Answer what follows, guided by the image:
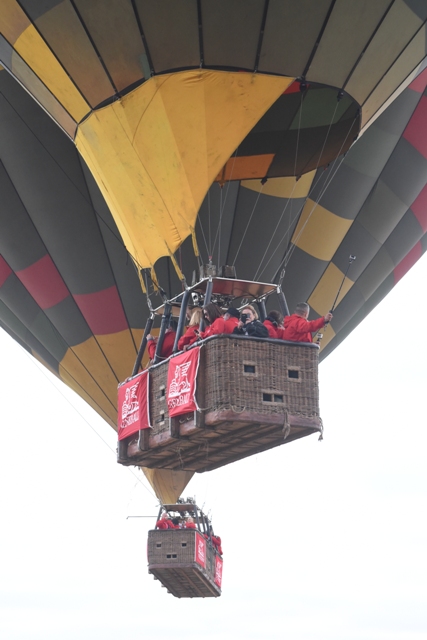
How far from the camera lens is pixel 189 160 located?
8977 millimetres

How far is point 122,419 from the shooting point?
8961 mm

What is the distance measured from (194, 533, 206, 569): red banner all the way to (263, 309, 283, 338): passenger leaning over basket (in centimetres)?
260

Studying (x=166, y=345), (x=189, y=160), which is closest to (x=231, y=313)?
(x=166, y=345)

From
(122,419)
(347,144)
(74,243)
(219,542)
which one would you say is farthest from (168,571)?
(347,144)

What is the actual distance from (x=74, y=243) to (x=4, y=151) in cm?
97

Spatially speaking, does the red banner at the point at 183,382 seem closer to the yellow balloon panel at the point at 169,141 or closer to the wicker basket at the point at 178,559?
the yellow balloon panel at the point at 169,141

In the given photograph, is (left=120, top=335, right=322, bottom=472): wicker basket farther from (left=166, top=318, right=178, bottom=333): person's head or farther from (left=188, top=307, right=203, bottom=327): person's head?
(left=166, top=318, right=178, bottom=333): person's head

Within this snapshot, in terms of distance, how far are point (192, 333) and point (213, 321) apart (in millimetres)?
159

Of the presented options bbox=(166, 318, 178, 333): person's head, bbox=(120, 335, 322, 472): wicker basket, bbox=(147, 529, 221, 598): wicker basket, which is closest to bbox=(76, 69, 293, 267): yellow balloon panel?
bbox=(166, 318, 178, 333): person's head

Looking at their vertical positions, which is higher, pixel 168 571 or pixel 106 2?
pixel 106 2

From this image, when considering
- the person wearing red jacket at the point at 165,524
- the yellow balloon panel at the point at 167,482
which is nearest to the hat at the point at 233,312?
the person wearing red jacket at the point at 165,524

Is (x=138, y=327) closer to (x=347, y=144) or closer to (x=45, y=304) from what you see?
(x=45, y=304)

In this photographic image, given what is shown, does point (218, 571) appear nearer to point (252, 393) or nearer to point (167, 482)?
point (167, 482)

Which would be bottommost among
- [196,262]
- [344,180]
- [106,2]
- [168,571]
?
[168,571]
